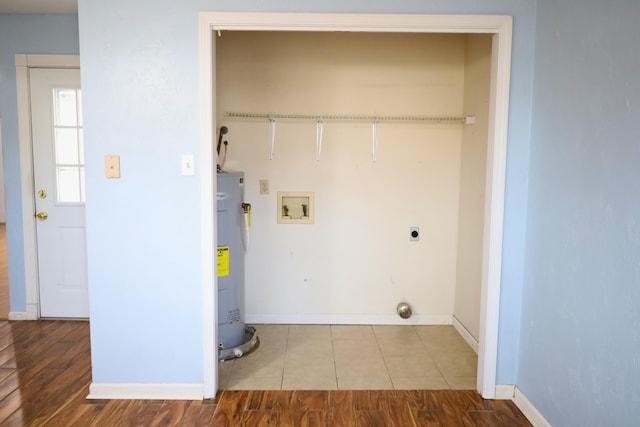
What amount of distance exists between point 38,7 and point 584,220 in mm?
3876

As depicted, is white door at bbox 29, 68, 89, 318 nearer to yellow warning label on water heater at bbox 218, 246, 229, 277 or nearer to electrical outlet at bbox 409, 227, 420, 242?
yellow warning label on water heater at bbox 218, 246, 229, 277

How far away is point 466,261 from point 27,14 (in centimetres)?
396

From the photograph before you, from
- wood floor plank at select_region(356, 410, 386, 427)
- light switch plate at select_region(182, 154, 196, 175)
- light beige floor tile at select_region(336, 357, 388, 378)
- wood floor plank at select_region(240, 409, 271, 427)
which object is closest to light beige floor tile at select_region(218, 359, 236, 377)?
wood floor plank at select_region(240, 409, 271, 427)

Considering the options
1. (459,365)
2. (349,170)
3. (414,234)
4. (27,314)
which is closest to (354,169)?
(349,170)

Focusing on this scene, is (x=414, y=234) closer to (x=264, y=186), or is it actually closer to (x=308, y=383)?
(x=264, y=186)

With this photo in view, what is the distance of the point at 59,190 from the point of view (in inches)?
151

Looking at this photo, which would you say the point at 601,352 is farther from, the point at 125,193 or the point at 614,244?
the point at 125,193

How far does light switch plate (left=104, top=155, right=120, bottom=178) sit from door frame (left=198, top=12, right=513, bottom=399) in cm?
48

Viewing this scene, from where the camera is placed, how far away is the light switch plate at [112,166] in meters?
2.58

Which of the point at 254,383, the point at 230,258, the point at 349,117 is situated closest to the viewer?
the point at 254,383

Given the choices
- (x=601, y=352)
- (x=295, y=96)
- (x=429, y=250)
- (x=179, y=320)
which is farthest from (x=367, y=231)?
(x=601, y=352)

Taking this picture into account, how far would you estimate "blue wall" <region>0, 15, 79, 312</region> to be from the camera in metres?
3.67

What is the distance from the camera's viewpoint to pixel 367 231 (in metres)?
3.83

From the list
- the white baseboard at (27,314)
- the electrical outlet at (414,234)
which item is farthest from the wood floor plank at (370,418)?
the white baseboard at (27,314)
